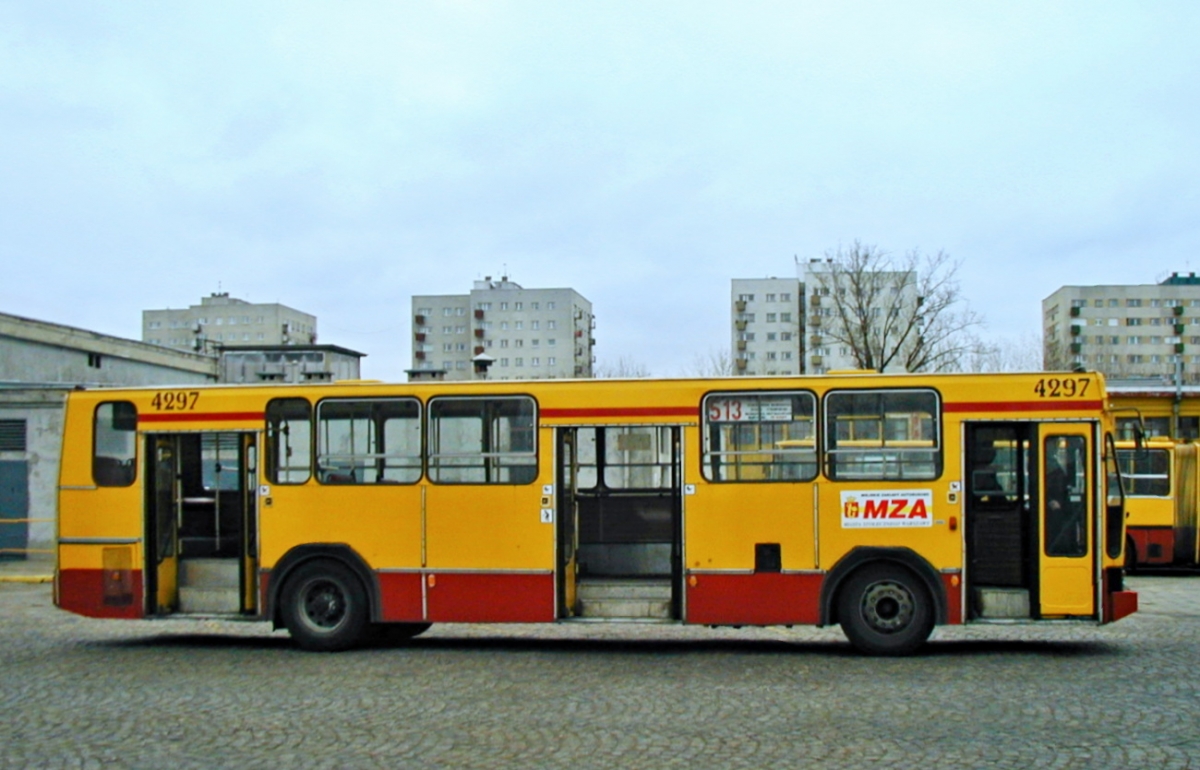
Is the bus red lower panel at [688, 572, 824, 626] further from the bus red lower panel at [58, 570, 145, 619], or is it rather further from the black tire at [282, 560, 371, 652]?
the bus red lower panel at [58, 570, 145, 619]

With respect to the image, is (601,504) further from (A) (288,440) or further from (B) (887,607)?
(A) (288,440)

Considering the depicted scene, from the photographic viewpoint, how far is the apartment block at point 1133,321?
378 feet

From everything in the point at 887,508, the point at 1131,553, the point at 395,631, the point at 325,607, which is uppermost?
the point at 887,508

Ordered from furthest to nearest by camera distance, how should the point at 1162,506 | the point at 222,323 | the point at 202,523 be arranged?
1. the point at 222,323
2. the point at 1162,506
3. the point at 202,523

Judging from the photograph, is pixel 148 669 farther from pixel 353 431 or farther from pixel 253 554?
pixel 353 431

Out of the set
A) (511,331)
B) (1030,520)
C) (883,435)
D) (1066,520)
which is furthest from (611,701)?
(511,331)

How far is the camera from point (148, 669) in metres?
11.4

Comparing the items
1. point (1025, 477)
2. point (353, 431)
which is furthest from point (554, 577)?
point (1025, 477)

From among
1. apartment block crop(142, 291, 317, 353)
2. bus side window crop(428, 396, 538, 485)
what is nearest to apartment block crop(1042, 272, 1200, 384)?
apartment block crop(142, 291, 317, 353)

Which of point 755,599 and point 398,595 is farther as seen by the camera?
point 398,595

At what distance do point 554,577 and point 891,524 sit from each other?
3.48 m

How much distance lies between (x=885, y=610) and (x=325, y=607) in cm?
590

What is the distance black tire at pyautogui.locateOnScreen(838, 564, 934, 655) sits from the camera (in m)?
11.2

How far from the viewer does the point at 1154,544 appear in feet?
70.6
